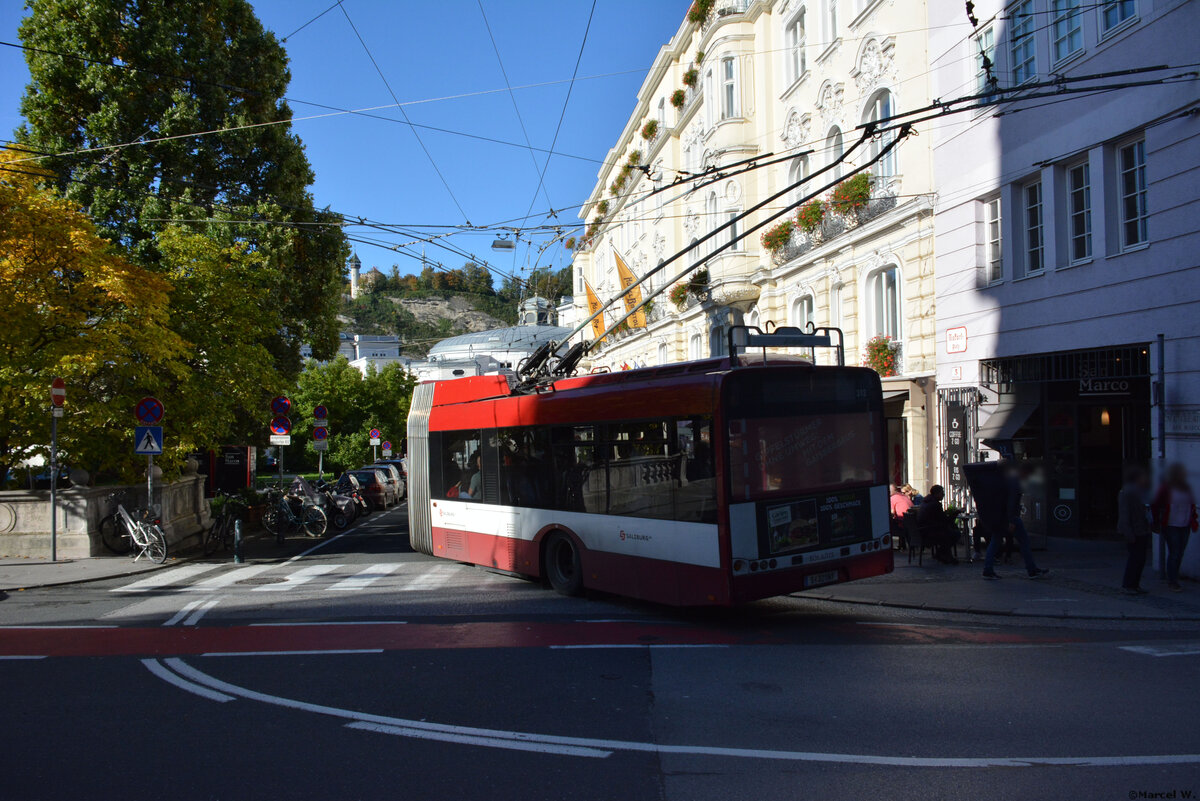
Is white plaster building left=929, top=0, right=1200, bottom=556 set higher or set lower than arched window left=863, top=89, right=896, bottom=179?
lower

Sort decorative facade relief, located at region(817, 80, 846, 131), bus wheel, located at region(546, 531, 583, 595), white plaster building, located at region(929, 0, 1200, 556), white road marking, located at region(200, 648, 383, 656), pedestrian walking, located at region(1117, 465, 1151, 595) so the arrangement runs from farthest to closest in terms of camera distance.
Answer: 1. decorative facade relief, located at region(817, 80, 846, 131)
2. white plaster building, located at region(929, 0, 1200, 556)
3. bus wheel, located at region(546, 531, 583, 595)
4. pedestrian walking, located at region(1117, 465, 1151, 595)
5. white road marking, located at region(200, 648, 383, 656)

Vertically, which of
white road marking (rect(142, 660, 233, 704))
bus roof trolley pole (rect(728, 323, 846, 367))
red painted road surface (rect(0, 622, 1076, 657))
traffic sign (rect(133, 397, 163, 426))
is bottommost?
red painted road surface (rect(0, 622, 1076, 657))

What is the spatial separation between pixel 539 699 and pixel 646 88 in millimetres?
34960

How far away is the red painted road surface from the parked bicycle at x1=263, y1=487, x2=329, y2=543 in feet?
38.1

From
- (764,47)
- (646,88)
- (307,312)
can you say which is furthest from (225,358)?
(646,88)

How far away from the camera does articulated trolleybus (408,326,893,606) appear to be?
923 cm

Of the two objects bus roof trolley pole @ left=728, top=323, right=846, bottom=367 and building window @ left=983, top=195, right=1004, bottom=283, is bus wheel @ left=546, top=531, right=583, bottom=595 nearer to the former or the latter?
bus roof trolley pole @ left=728, top=323, right=846, bottom=367

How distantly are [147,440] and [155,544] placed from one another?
2.12 m

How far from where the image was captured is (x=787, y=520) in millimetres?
9445

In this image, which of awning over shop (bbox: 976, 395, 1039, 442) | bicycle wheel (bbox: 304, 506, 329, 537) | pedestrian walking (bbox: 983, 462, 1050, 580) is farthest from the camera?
bicycle wheel (bbox: 304, 506, 329, 537)

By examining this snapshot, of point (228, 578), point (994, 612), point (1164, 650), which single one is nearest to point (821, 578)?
point (994, 612)

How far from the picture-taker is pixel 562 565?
1227cm

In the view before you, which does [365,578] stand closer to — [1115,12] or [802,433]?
[802,433]

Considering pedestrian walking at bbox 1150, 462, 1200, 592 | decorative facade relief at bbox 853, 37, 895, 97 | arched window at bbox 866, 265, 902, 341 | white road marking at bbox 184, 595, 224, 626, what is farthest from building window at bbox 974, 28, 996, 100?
white road marking at bbox 184, 595, 224, 626
